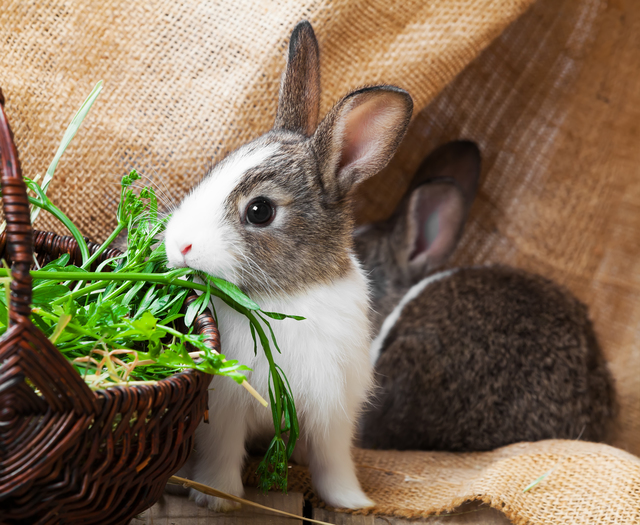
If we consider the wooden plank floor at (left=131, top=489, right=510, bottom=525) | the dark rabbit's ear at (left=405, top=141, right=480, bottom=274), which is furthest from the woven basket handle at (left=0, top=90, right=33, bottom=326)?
the dark rabbit's ear at (left=405, top=141, right=480, bottom=274)

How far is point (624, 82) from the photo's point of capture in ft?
7.85

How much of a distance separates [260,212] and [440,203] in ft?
3.67

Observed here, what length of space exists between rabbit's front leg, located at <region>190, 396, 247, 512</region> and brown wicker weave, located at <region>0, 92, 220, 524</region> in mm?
268

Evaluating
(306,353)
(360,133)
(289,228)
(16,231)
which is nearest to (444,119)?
(360,133)

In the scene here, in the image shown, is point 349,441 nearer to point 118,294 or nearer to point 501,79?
point 118,294

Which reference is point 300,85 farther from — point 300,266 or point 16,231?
point 16,231

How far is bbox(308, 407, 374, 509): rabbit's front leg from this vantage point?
130 cm

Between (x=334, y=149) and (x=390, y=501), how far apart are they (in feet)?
2.54

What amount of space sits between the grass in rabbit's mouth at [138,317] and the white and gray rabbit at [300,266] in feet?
0.16

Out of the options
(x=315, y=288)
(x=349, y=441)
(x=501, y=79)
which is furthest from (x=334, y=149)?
(x=501, y=79)

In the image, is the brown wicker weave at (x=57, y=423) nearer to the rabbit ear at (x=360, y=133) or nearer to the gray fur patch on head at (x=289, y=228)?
the gray fur patch on head at (x=289, y=228)

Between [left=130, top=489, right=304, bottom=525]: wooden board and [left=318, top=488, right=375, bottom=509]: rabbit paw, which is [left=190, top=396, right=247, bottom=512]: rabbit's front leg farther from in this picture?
[left=318, top=488, right=375, bottom=509]: rabbit paw

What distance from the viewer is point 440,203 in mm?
2193

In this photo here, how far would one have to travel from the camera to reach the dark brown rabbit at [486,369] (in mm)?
1761
